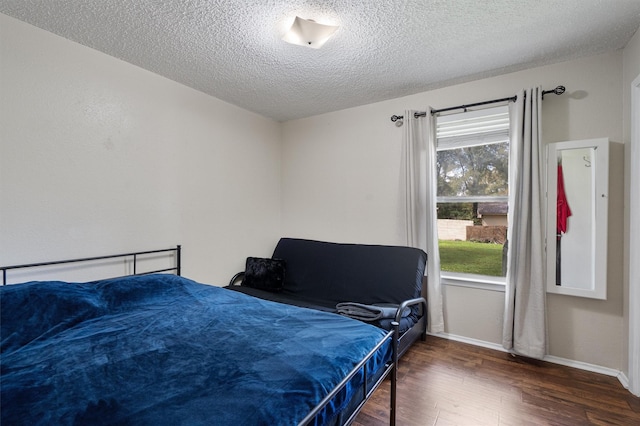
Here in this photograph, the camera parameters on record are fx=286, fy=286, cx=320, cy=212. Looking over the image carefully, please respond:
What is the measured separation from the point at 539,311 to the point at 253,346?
231 centimetres

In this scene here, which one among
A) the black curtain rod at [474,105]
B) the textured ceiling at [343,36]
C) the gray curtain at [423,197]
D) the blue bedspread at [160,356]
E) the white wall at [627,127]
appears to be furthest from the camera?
the gray curtain at [423,197]

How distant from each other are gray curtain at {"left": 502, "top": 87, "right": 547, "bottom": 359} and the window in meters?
0.24

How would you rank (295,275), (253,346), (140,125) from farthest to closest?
1. (295,275)
2. (140,125)
3. (253,346)

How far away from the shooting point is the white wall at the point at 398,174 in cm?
219

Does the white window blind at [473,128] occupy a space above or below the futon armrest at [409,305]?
above

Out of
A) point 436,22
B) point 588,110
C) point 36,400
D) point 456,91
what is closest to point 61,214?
point 36,400

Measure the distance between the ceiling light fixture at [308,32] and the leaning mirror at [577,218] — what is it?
6.59 feet

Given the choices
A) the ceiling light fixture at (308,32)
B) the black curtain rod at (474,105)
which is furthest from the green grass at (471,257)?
the ceiling light fixture at (308,32)

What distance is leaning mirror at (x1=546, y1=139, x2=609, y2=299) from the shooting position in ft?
7.09

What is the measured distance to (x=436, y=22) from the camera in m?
1.82

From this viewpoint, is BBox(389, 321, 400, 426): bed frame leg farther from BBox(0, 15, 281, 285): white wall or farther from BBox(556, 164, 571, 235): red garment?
BBox(0, 15, 281, 285): white wall

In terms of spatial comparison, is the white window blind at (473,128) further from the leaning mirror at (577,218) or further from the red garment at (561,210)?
the red garment at (561,210)

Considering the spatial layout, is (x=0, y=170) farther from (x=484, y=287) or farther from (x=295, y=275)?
(x=484, y=287)

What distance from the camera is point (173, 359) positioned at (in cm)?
121
